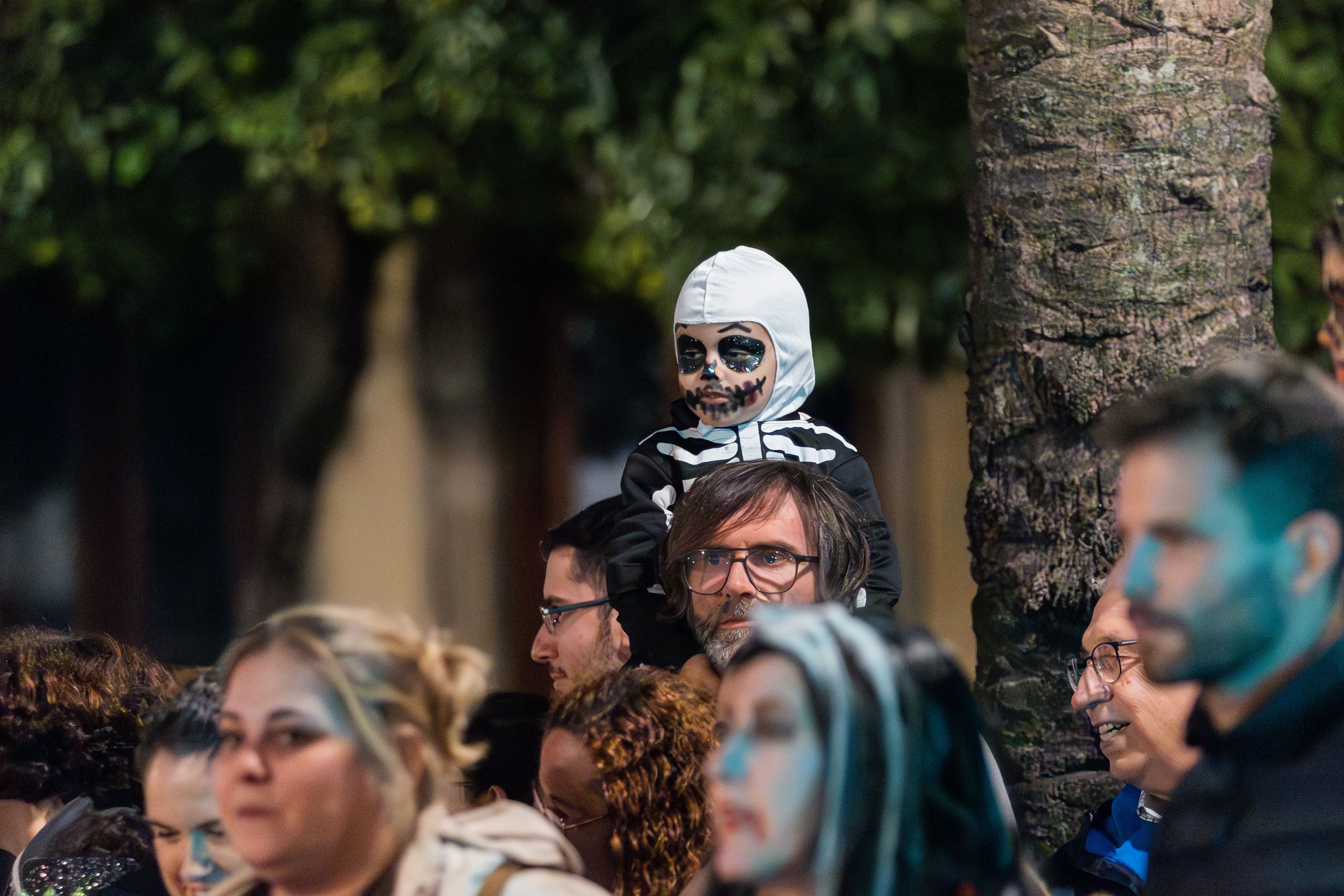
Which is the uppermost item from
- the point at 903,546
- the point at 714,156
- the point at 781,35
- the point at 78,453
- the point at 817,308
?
the point at 781,35

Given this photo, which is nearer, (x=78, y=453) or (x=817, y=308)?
(x=817, y=308)

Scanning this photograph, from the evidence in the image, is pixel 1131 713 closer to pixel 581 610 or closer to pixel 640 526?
pixel 640 526

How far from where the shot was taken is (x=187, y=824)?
1591 millimetres

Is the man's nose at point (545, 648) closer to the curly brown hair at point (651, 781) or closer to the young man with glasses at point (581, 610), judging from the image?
the young man with glasses at point (581, 610)

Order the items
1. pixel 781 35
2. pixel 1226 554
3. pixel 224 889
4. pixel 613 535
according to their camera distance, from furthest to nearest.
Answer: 1. pixel 781 35
2. pixel 613 535
3. pixel 224 889
4. pixel 1226 554

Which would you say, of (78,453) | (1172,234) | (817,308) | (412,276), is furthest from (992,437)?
(78,453)

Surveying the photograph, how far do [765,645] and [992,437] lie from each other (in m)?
1.47

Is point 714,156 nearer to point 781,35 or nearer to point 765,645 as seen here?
point 781,35

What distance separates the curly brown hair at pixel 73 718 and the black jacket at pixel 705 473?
80cm

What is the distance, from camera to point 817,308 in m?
5.23

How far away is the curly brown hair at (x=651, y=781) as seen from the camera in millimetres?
1881

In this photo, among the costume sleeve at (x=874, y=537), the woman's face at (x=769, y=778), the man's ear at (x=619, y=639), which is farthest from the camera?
the man's ear at (x=619, y=639)

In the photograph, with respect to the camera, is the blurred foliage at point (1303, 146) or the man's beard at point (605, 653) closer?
the man's beard at point (605, 653)

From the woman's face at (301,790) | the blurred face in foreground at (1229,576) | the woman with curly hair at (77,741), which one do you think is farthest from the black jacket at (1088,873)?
the woman with curly hair at (77,741)
